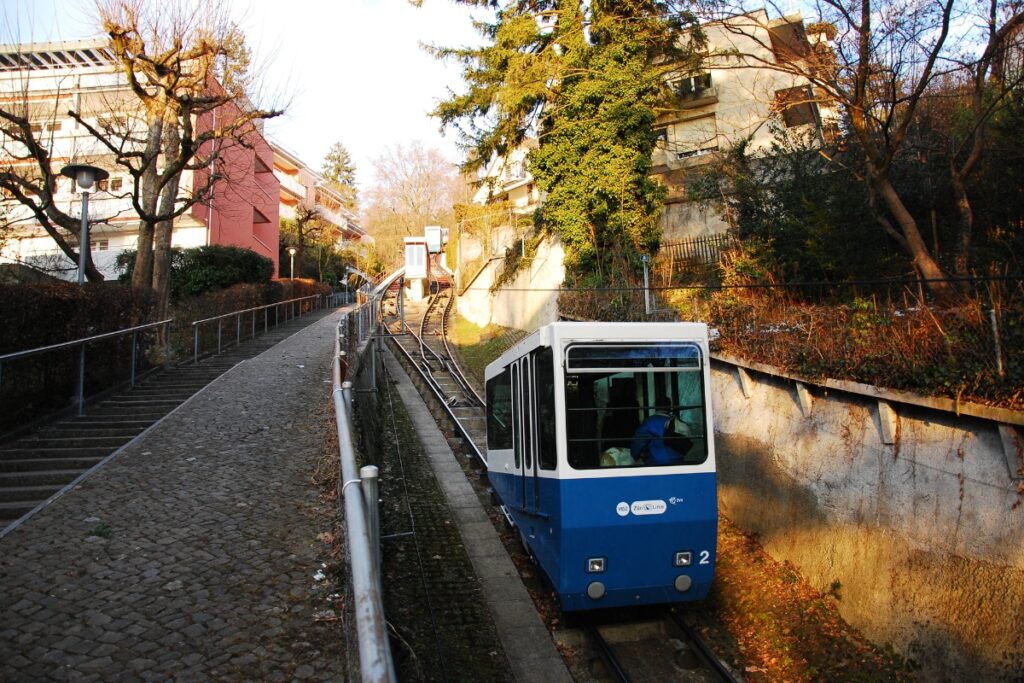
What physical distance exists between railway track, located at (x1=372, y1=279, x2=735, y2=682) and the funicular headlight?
2.81 feet

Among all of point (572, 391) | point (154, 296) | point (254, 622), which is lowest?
point (254, 622)

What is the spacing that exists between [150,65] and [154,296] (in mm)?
5314

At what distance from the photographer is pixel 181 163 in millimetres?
15039

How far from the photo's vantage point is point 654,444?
6.32m

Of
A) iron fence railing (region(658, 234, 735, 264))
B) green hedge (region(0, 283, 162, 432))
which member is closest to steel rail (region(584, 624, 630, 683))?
green hedge (region(0, 283, 162, 432))

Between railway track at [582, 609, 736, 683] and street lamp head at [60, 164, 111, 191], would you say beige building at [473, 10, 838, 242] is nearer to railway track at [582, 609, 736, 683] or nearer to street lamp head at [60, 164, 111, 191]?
street lamp head at [60, 164, 111, 191]

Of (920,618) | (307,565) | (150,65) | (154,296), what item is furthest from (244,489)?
(150,65)

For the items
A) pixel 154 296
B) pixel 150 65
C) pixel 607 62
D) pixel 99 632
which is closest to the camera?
pixel 99 632

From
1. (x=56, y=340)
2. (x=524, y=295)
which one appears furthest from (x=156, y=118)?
(x=524, y=295)

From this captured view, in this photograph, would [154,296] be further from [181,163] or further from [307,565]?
[307,565]

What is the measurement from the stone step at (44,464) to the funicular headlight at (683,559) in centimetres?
655

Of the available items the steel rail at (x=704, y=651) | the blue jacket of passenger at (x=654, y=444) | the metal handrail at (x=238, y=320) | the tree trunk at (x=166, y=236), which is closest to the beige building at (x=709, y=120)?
the metal handrail at (x=238, y=320)

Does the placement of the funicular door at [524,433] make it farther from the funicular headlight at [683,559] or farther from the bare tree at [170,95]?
the bare tree at [170,95]

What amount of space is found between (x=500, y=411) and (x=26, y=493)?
17.0 feet
